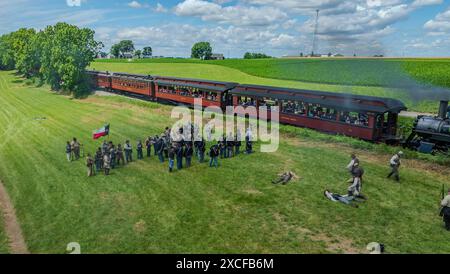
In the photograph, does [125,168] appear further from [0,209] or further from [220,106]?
[220,106]

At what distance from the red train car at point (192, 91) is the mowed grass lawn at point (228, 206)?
12.5 m

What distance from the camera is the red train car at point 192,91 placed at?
35.1 metres

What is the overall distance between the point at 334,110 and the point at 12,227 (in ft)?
69.0

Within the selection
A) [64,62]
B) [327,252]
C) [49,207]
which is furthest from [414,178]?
[64,62]

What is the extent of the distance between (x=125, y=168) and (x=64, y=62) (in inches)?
1548

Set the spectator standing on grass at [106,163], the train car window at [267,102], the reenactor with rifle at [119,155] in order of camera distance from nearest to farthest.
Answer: the spectator standing on grass at [106,163] < the reenactor with rifle at [119,155] < the train car window at [267,102]

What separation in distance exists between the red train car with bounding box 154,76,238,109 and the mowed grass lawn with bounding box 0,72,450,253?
12454 mm

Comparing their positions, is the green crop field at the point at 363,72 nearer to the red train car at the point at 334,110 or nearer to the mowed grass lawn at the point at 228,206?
the red train car at the point at 334,110

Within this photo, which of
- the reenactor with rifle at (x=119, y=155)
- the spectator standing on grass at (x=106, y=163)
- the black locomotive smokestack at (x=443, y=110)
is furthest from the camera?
the black locomotive smokestack at (x=443, y=110)

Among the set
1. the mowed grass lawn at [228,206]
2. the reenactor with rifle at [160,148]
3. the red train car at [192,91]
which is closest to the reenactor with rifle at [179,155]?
the mowed grass lawn at [228,206]

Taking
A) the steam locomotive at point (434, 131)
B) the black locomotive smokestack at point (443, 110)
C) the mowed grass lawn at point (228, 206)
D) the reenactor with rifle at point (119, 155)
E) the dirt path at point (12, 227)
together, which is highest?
the black locomotive smokestack at point (443, 110)

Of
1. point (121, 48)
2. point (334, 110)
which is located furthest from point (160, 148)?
point (121, 48)

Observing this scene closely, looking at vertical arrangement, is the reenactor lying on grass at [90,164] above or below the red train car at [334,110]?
below

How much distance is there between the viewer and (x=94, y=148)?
25.2 meters
